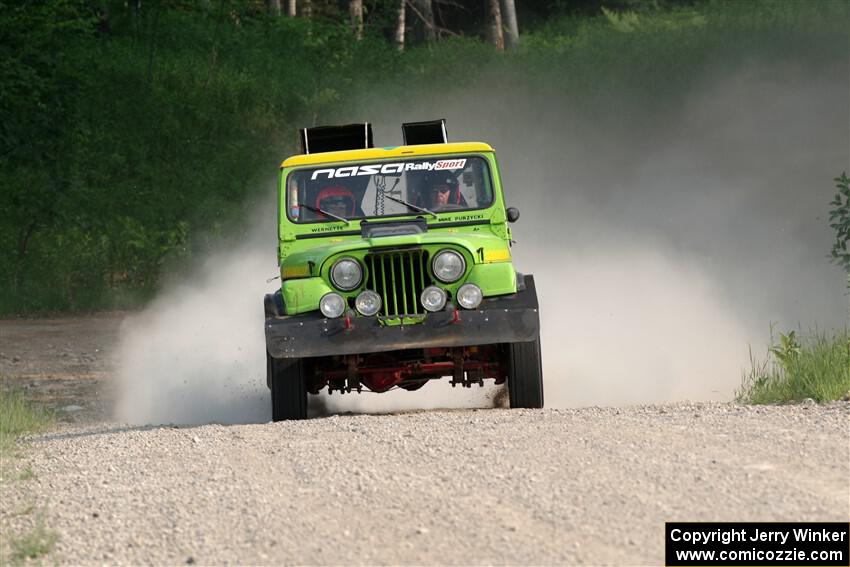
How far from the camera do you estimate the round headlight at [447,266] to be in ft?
36.3

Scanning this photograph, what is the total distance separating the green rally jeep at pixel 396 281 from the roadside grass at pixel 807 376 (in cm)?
168

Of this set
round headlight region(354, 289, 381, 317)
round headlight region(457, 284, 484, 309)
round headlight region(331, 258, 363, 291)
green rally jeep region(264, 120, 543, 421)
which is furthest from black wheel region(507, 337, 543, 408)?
round headlight region(331, 258, 363, 291)

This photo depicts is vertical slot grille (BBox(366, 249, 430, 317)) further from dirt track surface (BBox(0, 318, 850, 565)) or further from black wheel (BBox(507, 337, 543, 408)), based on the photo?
dirt track surface (BBox(0, 318, 850, 565))

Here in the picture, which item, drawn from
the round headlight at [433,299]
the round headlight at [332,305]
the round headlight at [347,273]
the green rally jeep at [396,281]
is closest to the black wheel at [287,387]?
the green rally jeep at [396,281]

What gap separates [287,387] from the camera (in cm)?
1121

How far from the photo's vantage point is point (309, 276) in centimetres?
1124

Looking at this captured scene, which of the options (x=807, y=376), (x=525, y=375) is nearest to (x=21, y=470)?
(x=525, y=375)

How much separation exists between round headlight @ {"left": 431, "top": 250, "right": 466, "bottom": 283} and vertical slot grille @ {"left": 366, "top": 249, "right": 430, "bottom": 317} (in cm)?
9

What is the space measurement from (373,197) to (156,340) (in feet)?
20.4

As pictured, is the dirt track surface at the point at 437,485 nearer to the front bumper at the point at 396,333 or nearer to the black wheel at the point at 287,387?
the front bumper at the point at 396,333

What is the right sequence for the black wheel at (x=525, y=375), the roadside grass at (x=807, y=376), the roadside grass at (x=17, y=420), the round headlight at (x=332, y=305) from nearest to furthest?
the roadside grass at (x=807, y=376) < the round headlight at (x=332, y=305) < the black wheel at (x=525, y=375) < the roadside grass at (x=17, y=420)

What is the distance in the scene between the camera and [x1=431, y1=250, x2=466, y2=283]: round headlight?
36.3ft

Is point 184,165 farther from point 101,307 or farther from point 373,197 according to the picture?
point 373,197

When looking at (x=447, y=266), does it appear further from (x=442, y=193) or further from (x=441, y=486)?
(x=441, y=486)
